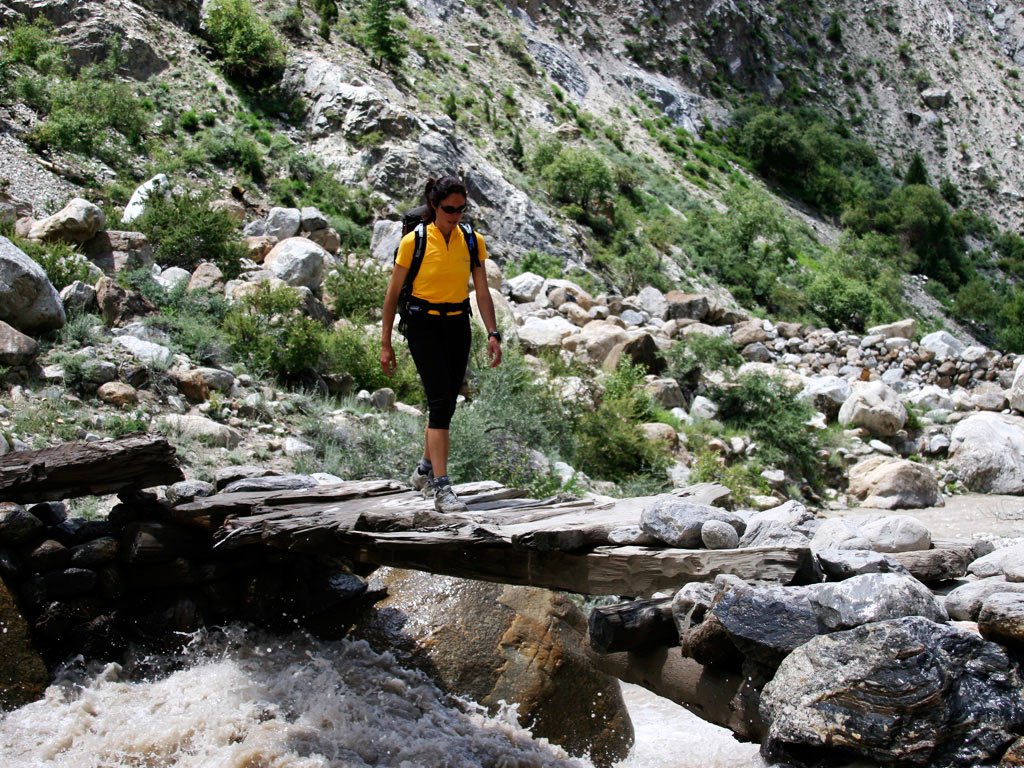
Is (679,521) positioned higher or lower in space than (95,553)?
higher

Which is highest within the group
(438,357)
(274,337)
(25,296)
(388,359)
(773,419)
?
(438,357)

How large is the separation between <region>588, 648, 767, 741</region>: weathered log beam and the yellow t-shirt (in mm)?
1966

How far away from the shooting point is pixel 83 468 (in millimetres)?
4605

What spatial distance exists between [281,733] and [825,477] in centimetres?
1064

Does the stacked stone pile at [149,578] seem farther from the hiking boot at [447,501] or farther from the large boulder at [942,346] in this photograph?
the large boulder at [942,346]

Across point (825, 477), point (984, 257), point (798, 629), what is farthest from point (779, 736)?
point (984, 257)

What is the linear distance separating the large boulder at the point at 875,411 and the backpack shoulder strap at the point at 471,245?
11416 mm

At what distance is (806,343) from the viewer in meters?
19.0

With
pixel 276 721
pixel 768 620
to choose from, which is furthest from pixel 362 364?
pixel 768 620

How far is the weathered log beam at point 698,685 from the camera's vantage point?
3.02 meters

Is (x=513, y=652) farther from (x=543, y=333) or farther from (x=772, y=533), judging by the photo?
(x=543, y=333)

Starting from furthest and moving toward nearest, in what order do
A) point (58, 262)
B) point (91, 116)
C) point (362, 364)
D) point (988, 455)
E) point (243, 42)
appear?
point (243, 42)
point (91, 116)
point (988, 455)
point (362, 364)
point (58, 262)

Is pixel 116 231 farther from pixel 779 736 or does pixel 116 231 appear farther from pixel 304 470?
pixel 779 736

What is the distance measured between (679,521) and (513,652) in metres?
2.05
